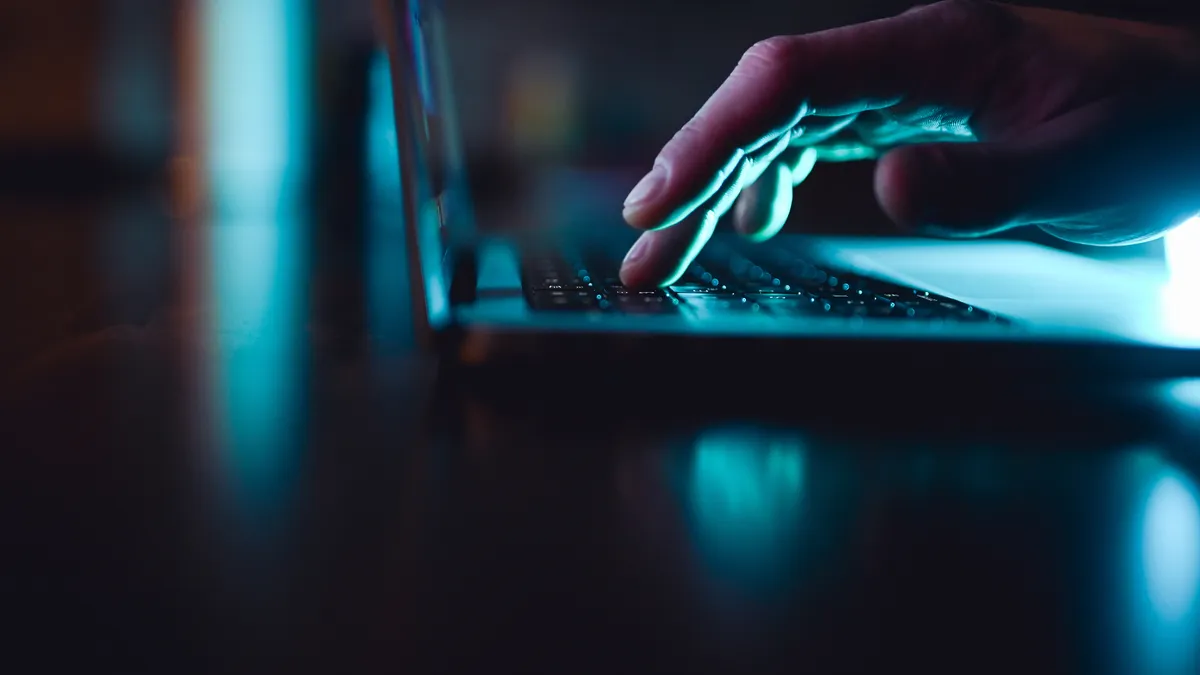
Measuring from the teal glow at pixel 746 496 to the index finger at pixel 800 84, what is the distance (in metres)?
0.14

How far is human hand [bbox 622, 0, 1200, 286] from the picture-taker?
0.45 meters

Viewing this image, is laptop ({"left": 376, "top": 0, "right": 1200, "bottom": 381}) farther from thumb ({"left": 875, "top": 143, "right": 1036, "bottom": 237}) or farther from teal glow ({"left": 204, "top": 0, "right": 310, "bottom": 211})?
teal glow ({"left": 204, "top": 0, "right": 310, "bottom": 211})

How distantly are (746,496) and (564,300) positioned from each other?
0.19 meters

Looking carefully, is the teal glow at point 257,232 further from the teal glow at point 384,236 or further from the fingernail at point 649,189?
the fingernail at point 649,189

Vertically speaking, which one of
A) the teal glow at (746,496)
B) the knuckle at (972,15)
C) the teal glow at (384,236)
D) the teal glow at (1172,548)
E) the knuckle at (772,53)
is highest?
the knuckle at (972,15)

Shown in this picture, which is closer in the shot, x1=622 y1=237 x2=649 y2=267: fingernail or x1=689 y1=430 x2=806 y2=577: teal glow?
x1=689 y1=430 x2=806 y2=577: teal glow

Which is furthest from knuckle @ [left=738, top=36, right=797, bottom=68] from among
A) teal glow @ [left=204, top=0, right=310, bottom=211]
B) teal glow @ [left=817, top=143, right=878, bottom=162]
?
teal glow @ [left=204, top=0, right=310, bottom=211]

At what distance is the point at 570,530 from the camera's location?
0.89 feet

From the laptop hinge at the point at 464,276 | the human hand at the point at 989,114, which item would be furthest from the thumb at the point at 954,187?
the laptop hinge at the point at 464,276

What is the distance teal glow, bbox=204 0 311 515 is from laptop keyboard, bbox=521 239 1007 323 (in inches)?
5.8

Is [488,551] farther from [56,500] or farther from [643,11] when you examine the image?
[643,11]

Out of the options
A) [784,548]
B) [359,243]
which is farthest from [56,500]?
[359,243]

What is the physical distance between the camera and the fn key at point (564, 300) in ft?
1.47

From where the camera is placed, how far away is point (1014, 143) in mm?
442
